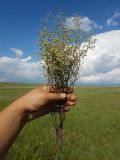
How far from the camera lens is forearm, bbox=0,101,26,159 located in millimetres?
3447

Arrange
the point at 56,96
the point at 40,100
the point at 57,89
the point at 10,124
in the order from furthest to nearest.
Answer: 1. the point at 57,89
2. the point at 56,96
3. the point at 40,100
4. the point at 10,124

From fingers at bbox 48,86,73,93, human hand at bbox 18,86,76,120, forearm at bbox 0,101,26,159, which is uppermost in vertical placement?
fingers at bbox 48,86,73,93

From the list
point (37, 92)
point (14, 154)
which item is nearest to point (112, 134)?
point (14, 154)

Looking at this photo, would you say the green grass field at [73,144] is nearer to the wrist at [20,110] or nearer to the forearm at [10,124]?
the wrist at [20,110]

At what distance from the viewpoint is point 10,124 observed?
356 cm

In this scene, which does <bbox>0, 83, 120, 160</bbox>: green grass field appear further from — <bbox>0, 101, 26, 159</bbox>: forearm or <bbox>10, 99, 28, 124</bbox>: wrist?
<bbox>0, 101, 26, 159</bbox>: forearm

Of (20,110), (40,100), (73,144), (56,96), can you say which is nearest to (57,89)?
(56,96)

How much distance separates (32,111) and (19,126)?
0.46 meters

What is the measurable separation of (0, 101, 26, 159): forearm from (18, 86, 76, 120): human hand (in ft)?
0.55

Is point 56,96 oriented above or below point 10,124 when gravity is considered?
above

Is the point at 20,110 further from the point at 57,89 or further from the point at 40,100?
the point at 57,89

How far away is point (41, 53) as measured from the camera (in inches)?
224

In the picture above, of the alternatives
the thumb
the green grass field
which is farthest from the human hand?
the green grass field

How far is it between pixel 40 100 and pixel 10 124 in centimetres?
87
